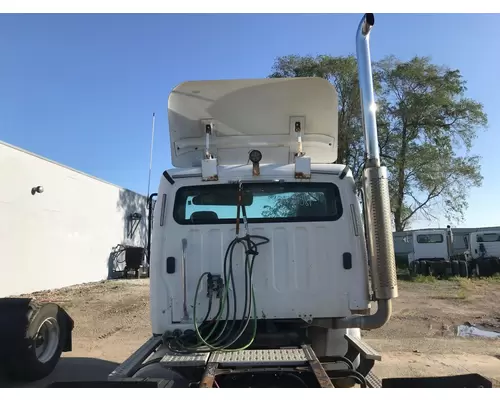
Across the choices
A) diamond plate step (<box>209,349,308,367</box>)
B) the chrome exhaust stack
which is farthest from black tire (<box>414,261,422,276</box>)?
diamond plate step (<box>209,349,308,367</box>)

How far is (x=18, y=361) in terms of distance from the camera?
504cm

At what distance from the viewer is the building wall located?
542 inches

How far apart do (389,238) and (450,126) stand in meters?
29.2

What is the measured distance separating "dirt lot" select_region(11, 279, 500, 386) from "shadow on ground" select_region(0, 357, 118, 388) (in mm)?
12

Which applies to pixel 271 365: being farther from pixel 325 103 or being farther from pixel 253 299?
pixel 325 103

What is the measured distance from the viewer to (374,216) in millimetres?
3678

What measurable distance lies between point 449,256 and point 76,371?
70.8 feet

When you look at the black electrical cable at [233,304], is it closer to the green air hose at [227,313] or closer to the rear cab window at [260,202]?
the green air hose at [227,313]

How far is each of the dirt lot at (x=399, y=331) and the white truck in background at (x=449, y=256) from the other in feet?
13.9

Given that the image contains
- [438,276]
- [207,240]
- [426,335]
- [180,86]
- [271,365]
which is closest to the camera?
[271,365]

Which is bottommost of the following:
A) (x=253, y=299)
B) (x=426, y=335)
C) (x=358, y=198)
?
(x=426, y=335)

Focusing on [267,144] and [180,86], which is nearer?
[180,86]

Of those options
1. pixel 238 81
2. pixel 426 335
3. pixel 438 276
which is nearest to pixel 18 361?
pixel 238 81

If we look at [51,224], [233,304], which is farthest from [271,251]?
[51,224]
